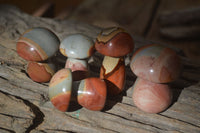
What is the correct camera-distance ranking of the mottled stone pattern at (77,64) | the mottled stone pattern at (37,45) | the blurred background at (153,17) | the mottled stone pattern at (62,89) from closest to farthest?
1. the mottled stone pattern at (62,89)
2. the mottled stone pattern at (37,45)
3. the mottled stone pattern at (77,64)
4. the blurred background at (153,17)

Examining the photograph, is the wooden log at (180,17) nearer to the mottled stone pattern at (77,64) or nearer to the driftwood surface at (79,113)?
the driftwood surface at (79,113)

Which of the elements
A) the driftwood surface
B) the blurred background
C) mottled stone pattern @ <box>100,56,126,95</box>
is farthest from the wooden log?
mottled stone pattern @ <box>100,56,126,95</box>

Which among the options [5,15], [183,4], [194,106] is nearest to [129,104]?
[194,106]

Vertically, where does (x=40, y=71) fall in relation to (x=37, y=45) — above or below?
below

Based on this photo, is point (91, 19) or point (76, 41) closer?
point (76, 41)

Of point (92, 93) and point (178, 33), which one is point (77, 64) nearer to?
point (92, 93)

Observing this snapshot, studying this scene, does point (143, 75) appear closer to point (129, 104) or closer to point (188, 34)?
point (129, 104)

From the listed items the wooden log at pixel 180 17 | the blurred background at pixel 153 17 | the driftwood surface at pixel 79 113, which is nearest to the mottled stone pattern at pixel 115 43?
the driftwood surface at pixel 79 113

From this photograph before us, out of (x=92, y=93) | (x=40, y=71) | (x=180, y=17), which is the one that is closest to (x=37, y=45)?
(x=40, y=71)
